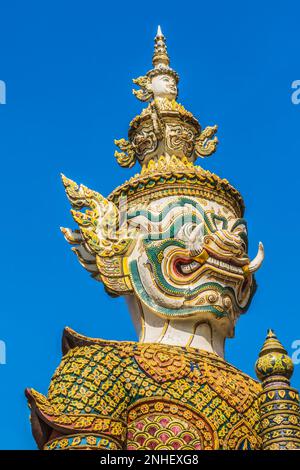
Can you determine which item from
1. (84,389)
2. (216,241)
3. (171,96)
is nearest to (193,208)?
(216,241)

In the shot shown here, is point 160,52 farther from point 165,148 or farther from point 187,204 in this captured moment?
point 187,204

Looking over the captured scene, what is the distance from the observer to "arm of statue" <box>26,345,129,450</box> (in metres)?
14.2

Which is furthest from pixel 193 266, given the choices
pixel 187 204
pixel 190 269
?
pixel 187 204

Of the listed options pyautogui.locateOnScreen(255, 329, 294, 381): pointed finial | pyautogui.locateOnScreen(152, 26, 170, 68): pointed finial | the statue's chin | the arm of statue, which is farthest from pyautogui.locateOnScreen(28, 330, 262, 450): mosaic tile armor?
pyautogui.locateOnScreen(152, 26, 170, 68): pointed finial

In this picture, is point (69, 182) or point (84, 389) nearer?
point (84, 389)

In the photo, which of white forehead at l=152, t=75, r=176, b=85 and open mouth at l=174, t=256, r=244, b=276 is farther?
white forehead at l=152, t=75, r=176, b=85

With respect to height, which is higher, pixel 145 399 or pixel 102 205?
pixel 102 205

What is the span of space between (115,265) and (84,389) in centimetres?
229

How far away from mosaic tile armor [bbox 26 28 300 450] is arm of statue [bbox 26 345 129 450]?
0.01m

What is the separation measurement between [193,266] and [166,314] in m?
0.70

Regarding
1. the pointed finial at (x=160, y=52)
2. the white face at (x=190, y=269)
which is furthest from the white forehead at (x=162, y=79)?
the white face at (x=190, y=269)

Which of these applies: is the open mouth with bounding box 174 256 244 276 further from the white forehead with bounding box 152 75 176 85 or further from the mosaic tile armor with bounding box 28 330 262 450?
the white forehead with bounding box 152 75 176 85

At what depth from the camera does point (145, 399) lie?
1491 cm
